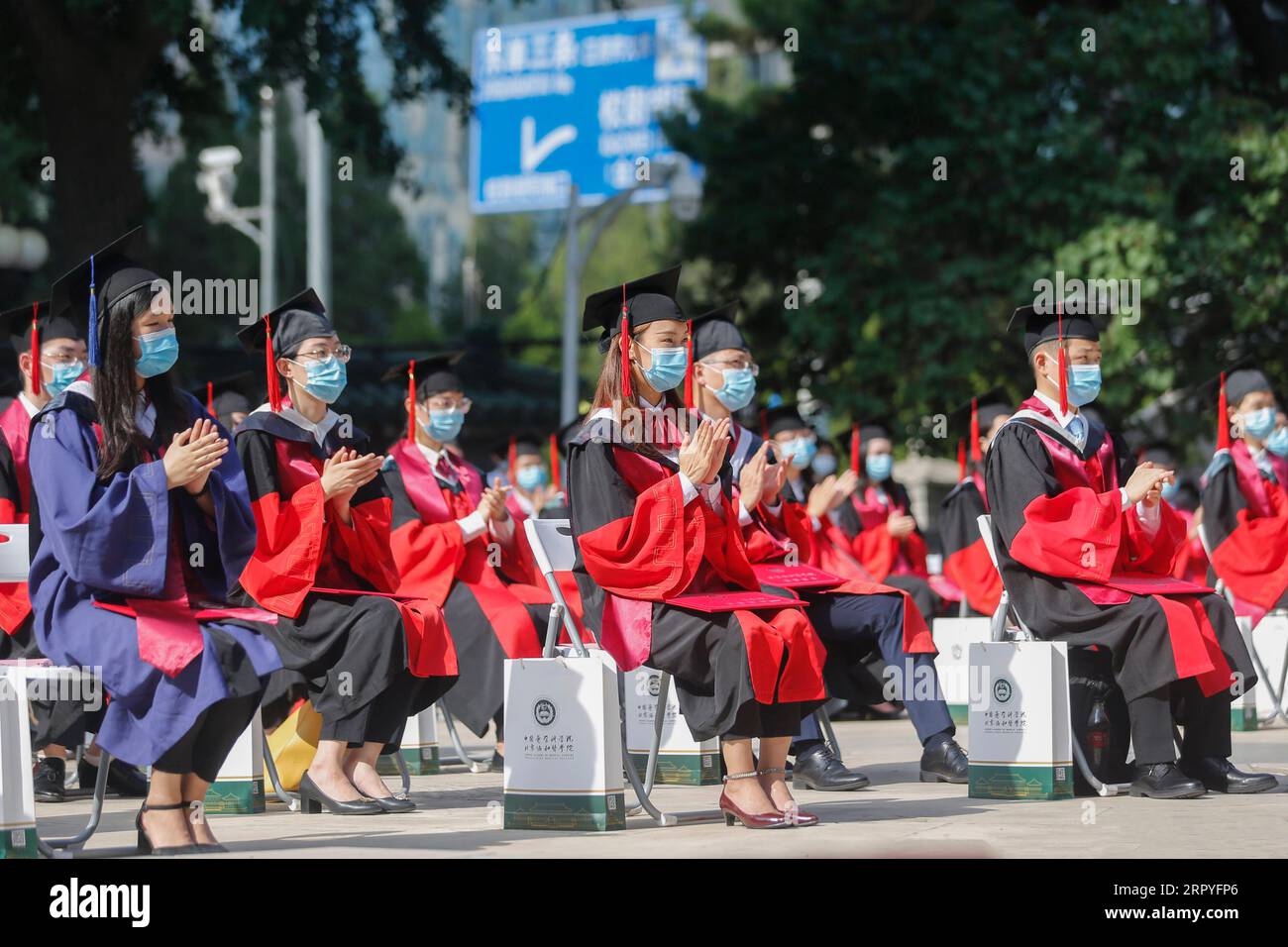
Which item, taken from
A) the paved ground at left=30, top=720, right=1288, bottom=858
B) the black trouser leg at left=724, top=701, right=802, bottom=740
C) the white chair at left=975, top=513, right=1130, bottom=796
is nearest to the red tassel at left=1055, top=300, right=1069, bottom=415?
the white chair at left=975, top=513, right=1130, bottom=796

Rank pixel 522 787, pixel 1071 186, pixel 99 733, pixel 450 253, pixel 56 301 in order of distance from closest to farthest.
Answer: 1. pixel 99 733
2. pixel 56 301
3. pixel 522 787
4. pixel 1071 186
5. pixel 450 253

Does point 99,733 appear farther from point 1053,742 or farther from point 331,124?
point 331,124

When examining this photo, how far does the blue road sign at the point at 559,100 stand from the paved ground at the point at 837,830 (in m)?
17.4

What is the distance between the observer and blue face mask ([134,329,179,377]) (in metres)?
6.84

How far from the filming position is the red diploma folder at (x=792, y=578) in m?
9.12

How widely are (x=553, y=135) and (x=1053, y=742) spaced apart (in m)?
18.8

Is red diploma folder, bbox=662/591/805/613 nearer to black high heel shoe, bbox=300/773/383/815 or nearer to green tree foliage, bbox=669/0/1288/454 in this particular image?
black high heel shoe, bbox=300/773/383/815

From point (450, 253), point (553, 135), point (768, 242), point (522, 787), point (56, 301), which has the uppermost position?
point (450, 253)

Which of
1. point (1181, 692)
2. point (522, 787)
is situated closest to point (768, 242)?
point (1181, 692)

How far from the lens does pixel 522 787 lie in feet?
24.8

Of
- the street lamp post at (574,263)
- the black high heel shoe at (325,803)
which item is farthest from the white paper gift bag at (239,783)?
the street lamp post at (574,263)

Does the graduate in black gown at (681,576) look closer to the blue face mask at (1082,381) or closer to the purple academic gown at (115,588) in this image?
the purple academic gown at (115,588)

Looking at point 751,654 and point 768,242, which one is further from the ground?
point 768,242

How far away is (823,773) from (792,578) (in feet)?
2.92
